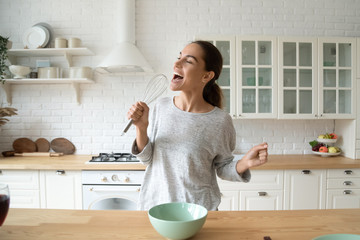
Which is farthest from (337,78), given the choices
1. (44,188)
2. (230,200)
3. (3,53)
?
(3,53)

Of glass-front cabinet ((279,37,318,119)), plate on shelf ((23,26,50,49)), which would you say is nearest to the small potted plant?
plate on shelf ((23,26,50,49))

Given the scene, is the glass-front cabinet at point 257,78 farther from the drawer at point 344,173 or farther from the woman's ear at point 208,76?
the woman's ear at point 208,76

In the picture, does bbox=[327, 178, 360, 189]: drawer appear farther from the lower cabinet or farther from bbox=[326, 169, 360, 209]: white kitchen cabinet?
the lower cabinet

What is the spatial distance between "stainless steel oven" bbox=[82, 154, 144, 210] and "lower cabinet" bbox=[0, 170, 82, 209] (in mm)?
92

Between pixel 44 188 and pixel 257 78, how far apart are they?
229 centimetres

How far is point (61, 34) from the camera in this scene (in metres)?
2.93

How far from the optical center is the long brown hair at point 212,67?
127 cm

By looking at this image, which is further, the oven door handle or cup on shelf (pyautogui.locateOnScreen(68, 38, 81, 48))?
cup on shelf (pyautogui.locateOnScreen(68, 38, 81, 48))

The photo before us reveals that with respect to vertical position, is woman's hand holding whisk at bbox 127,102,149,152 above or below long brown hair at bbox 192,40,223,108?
below

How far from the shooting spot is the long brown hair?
127cm

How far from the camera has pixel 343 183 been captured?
2.46m

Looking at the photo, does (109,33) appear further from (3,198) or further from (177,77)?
(3,198)

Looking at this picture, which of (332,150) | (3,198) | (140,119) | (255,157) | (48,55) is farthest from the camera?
(48,55)

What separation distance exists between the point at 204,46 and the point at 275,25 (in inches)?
81.1
